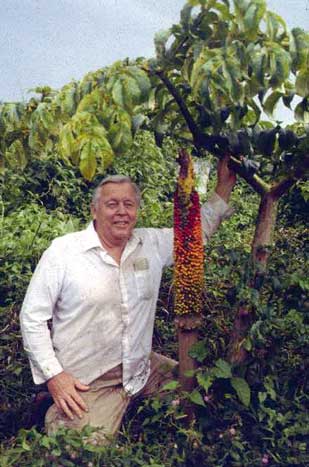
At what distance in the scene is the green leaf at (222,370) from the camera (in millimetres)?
3357

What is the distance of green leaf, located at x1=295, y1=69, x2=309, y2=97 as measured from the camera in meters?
2.91

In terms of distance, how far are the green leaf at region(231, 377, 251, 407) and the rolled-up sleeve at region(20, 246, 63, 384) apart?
84 centimetres

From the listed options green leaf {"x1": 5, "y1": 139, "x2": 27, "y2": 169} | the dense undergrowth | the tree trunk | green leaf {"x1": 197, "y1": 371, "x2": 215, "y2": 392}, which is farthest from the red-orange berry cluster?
green leaf {"x1": 5, "y1": 139, "x2": 27, "y2": 169}

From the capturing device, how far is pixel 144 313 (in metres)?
3.74

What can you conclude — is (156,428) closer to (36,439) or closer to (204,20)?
(36,439)

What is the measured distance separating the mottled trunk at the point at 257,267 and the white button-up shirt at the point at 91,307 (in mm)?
253

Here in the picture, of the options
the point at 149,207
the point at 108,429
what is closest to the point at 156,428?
the point at 108,429

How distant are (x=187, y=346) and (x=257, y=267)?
0.49m

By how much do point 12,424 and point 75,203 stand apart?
128 inches

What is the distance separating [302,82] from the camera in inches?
115

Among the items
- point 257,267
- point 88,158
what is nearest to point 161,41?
point 88,158

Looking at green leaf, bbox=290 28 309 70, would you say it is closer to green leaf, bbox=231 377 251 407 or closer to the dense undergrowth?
the dense undergrowth

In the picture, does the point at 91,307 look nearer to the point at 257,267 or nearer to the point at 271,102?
the point at 257,267

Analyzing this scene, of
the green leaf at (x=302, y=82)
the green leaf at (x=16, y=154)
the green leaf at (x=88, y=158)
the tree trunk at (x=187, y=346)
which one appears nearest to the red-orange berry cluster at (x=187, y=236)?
the tree trunk at (x=187, y=346)
